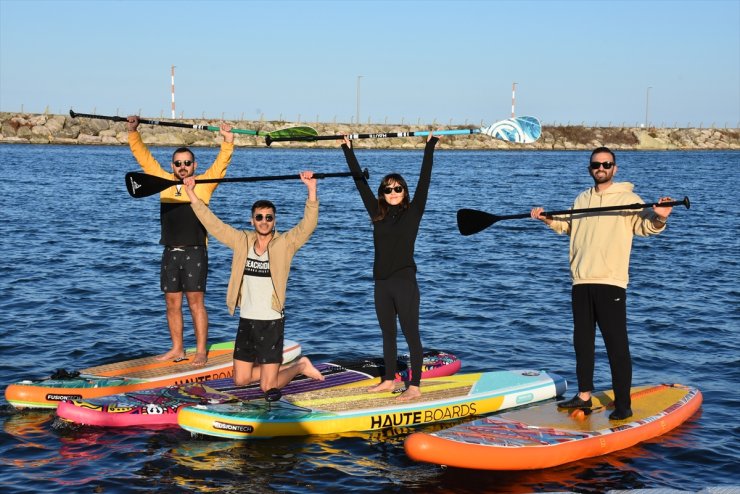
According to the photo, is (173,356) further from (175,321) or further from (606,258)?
(606,258)

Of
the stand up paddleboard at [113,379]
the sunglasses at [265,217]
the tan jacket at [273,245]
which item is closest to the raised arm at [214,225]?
the tan jacket at [273,245]

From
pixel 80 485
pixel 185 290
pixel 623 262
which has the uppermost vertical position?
pixel 623 262

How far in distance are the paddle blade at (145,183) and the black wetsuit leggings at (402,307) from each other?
8.94ft

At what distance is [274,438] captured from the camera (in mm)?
9125

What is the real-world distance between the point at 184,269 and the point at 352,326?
15.9ft

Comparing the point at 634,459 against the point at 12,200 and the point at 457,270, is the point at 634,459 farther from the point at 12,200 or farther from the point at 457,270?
the point at 12,200

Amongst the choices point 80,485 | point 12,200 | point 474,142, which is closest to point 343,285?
point 80,485

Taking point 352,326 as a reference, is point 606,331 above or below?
above

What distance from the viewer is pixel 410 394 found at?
9.59 metres

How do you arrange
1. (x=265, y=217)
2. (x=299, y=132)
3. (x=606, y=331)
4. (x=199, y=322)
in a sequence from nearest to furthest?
1. (x=606, y=331)
2. (x=265, y=217)
3. (x=199, y=322)
4. (x=299, y=132)

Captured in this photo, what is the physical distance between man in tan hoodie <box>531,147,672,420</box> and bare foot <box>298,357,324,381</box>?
2.83m

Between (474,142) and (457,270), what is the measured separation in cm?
9701

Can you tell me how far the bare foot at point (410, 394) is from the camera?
957cm

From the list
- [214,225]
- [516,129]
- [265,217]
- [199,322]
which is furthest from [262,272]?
[516,129]
